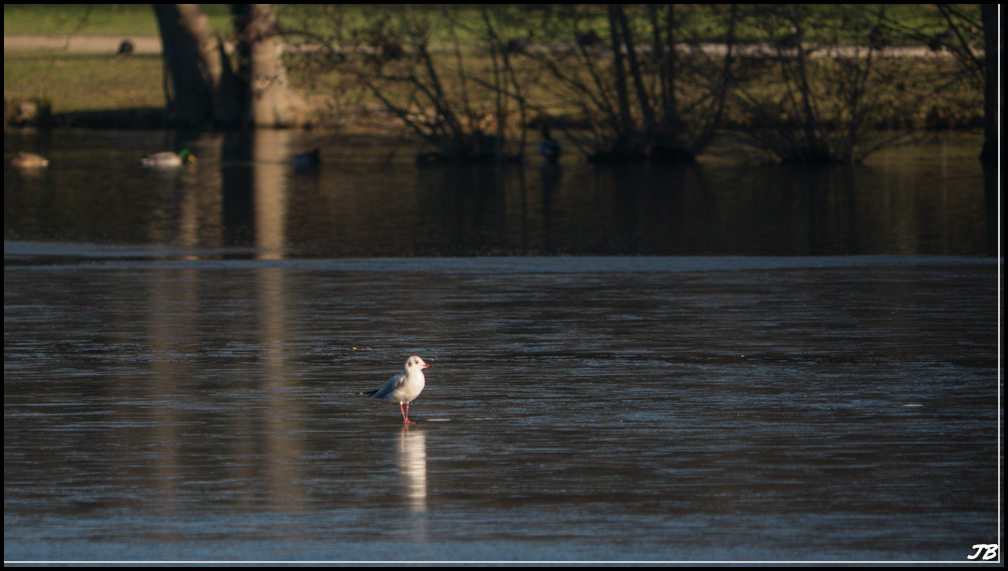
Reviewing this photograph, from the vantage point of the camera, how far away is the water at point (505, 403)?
599 cm

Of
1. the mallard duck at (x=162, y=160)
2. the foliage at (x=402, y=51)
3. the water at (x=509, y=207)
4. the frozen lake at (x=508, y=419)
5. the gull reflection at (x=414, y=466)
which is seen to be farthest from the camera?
the mallard duck at (x=162, y=160)

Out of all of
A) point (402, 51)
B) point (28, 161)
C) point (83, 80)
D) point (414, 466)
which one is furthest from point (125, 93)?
point (414, 466)

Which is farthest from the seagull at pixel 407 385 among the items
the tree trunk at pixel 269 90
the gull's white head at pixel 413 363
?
the tree trunk at pixel 269 90

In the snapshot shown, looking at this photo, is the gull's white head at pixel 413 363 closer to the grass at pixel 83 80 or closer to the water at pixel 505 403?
the water at pixel 505 403

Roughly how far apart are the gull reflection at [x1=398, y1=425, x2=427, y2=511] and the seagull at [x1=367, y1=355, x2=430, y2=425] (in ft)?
0.49

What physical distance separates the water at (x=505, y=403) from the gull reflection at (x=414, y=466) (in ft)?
0.06

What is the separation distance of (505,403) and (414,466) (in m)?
1.33

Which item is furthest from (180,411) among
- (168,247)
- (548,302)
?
(168,247)

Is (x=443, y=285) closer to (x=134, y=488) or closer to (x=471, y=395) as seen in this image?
(x=471, y=395)

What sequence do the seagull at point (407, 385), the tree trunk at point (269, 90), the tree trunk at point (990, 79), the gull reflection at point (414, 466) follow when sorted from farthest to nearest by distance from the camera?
the tree trunk at point (269, 90), the tree trunk at point (990, 79), the seagull at point (407, 385), the gull reflection at point (414, 466)

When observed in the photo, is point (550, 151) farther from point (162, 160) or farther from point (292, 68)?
point (162, 160)

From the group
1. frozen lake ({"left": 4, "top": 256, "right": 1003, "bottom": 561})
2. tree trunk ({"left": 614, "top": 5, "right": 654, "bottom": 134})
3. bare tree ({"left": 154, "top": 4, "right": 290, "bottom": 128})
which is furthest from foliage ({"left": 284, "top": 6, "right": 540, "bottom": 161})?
frozen lake ({"left": 4, "top": 256, "right": 1003, "bottom": 561})

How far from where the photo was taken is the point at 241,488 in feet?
21.6

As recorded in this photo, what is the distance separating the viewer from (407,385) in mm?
7719
